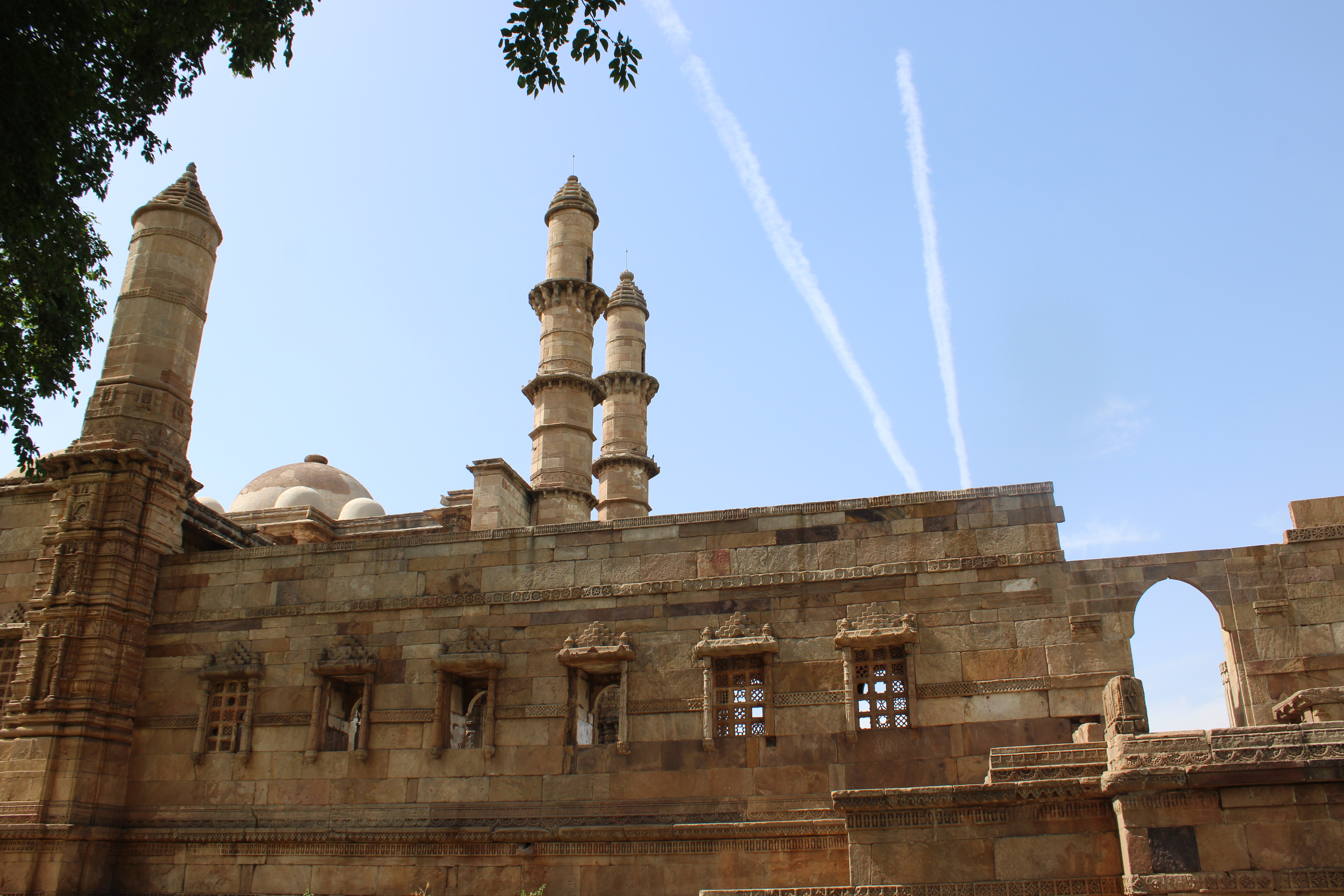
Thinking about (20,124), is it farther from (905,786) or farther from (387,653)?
(905,786)

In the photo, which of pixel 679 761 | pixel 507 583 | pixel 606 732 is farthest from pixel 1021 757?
pixel 606 732

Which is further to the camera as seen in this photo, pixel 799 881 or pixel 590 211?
pixel 590 211

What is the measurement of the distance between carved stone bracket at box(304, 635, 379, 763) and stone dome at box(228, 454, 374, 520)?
1269cm

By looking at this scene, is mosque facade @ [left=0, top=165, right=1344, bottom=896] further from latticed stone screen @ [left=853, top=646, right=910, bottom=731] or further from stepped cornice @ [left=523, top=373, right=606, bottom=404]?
stepped cornice @ [left=523, top=373, right=606, bottom=404]

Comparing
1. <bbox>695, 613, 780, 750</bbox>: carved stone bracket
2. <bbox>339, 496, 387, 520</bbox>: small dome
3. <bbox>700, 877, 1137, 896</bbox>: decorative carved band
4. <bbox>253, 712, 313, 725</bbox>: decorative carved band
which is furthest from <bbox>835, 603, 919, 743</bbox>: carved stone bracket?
<bbox>339, 496, 387, 520</bbox>: small dome

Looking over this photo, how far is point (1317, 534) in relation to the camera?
11.0 m

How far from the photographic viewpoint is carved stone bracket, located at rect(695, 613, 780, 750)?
11508mm

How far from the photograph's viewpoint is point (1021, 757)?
8.57 m

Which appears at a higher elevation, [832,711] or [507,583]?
[507,583]

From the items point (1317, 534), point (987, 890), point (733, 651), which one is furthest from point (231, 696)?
point (1317, 534)

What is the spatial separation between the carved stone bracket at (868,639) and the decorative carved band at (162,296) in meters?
10.6

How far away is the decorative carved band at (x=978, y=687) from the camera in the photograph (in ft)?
35.6

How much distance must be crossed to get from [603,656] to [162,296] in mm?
8626

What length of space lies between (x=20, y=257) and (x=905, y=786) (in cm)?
968
